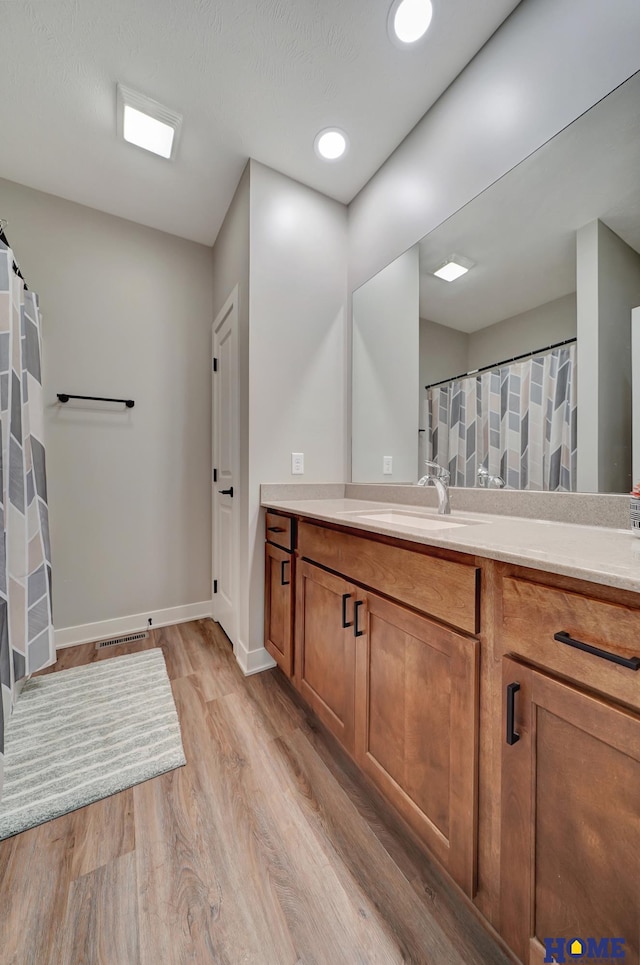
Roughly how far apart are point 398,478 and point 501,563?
1.11 m

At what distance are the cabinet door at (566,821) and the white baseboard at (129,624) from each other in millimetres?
2237

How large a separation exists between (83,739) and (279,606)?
35.2 inches

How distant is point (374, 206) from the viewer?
1952 millimetres

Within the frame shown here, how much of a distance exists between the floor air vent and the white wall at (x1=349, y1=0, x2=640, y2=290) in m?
2.64

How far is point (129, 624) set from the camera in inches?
91.5

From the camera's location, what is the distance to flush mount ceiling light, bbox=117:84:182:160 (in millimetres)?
1569

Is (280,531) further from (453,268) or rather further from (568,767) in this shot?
(453,268)

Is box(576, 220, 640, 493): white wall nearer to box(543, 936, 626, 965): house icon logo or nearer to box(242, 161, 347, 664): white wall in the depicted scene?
box(543, 936, 626, 965): house icon logo

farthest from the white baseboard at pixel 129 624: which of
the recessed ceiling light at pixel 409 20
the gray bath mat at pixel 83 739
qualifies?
the recessed ceiling light at pixel 409 20

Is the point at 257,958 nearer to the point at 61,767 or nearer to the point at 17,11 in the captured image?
the point at 61,767

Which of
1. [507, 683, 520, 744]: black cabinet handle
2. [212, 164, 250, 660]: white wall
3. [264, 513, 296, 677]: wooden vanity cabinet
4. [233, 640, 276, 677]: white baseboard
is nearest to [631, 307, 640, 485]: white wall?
[507, 683, 520, 744]: black cabinet handle

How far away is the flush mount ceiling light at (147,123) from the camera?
1.57 metres

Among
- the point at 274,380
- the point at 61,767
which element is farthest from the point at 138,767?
the point at 274,380

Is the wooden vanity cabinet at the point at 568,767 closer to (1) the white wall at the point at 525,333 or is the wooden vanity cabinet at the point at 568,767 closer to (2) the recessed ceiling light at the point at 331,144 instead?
(1) the white wall at the point at 525,333
